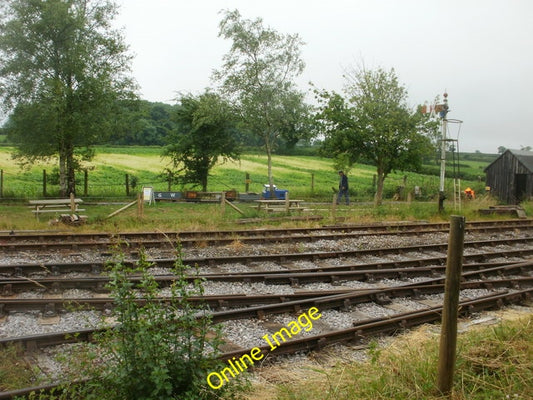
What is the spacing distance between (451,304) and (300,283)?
577cm

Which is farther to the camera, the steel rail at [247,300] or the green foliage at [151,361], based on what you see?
the steel rail at [247,300]

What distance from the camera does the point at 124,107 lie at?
2559 cm

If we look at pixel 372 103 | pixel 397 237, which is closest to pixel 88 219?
→ pixel 397 237

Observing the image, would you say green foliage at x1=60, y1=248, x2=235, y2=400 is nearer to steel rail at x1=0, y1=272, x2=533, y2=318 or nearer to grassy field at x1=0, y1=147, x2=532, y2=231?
steel rail at x1=0, y1=272, x2=533, y2=318

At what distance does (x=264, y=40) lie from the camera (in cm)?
3111

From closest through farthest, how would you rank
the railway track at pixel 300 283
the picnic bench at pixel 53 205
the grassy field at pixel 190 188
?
the railway track at pixel 300 283 → the grassy field at pixel 190 188 → the picnic bench at pixel 53 205

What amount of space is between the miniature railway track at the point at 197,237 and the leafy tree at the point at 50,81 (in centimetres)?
823

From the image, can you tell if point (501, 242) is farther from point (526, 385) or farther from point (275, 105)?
point (275, 105)

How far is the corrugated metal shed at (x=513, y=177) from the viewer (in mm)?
29969

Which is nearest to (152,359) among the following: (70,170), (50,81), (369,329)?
(369,329)

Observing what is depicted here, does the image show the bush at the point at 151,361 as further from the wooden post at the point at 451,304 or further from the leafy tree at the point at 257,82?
the leafy tree at the point at 257,82

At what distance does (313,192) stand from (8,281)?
84.1 feet

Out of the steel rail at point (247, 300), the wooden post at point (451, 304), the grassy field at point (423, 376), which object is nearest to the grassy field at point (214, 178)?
the steel rail at point (247, 300)

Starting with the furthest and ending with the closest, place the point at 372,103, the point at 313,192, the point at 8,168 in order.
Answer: the point at 8,168, the point at 313,192, the point at 372,103
